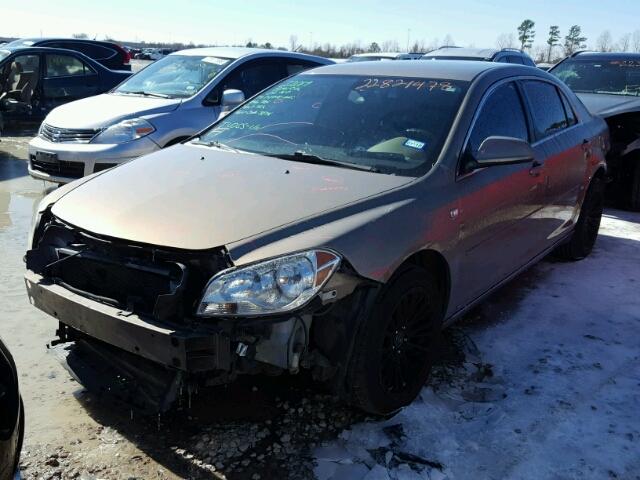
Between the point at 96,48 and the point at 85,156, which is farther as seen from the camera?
the point at 96,48

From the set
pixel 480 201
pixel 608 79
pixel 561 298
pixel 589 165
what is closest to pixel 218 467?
pixel 480 201

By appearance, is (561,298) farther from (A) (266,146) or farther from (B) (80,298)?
(B) (80,298)

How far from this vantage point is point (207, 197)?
2.86m

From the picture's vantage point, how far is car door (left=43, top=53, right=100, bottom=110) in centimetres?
1130

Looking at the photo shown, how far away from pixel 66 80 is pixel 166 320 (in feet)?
34.6

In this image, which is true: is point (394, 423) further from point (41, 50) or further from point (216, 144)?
point (41, 50)

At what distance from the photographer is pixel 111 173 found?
338 centimetres

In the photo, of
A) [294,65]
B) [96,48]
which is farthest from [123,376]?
[96,48]

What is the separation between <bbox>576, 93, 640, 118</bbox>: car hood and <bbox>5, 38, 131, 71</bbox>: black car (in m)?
10.0

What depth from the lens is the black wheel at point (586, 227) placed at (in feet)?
17.6

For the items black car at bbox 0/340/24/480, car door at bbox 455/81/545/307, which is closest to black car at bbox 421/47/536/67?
car door at bbox 455/81/545/307

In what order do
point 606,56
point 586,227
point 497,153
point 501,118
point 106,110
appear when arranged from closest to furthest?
point 497,153 → point 501,118 → point 586,227 → point 106,110 → point 606,56

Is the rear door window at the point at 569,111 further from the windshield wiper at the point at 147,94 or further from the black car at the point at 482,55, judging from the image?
the black car at the point at 482,55

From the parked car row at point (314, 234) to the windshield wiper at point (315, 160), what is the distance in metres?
0.02
